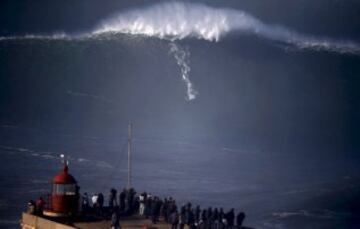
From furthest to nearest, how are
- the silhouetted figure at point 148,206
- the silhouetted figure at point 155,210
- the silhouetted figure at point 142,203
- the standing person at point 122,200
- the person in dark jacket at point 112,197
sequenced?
the person in dark jacket at point 112,197 < the standing person at point 122,200 < the silhouetted figure at point 142,203 < the silhouetted figure at point 148,206 < the silhouetted figure at point 155,210

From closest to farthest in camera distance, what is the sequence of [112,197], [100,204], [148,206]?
[148,206], [100,204], [112,197]

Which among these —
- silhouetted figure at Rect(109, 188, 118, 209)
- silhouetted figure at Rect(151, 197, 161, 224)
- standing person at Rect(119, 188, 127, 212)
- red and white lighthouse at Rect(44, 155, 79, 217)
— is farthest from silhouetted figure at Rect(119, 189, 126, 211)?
red and white lighthouse at Rect(44, 155, 79, 217)

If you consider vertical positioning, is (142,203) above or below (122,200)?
below

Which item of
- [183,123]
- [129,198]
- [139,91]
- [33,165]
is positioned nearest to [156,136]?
[183,123]

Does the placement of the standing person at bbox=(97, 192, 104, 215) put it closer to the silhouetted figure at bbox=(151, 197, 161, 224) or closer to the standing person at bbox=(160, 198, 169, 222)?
the silhouetted figure at bbox=(151, 197, 161, 224)

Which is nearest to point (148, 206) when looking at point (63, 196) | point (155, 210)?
point (155, 210)

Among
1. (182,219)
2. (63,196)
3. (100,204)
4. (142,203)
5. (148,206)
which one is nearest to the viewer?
(182,219)

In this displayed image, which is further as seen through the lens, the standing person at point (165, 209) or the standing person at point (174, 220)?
the standing person at point (165, 209)

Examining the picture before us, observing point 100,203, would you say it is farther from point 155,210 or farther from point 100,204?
point 155,210

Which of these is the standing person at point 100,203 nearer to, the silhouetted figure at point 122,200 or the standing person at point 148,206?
the silhouetted figure at point 122,200

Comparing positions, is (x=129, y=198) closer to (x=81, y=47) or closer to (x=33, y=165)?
(x=33, y=165)

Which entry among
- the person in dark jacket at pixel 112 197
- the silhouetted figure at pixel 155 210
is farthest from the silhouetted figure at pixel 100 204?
the silhouetted figure at pixel 155 210

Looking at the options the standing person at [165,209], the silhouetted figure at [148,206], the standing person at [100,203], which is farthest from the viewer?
the standing person at [100,203]
